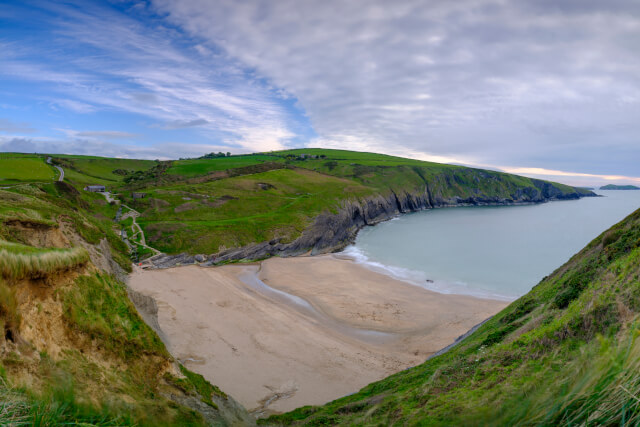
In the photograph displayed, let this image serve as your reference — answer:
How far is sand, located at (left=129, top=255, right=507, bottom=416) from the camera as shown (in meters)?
17.6

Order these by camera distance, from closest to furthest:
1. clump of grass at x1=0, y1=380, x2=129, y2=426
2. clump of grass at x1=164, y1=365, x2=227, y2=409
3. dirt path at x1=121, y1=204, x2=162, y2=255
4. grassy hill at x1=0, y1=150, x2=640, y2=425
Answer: grassy hill at x1=0, y1=150, x2=640, y2=425 < clump of grass at x1=0, y1=380, x2=129, y2=426 < clump of grass at x1=164, y1=365, x2=227, y2=409 < dirt path at x1=121, y1=204, x2=162, y2=255

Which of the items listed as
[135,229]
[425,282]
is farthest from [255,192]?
[425,282]

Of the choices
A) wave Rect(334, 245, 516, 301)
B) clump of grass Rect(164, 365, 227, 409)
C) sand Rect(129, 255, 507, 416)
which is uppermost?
clump of grass Rect(164, 365, 227, 409)

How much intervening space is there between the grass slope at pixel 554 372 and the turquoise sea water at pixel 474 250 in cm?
2570

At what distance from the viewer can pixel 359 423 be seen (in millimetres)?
7570

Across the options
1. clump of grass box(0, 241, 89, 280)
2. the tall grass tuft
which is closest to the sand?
clump of grass box(0, 241, 89, 280)

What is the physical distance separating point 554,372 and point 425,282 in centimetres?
3631

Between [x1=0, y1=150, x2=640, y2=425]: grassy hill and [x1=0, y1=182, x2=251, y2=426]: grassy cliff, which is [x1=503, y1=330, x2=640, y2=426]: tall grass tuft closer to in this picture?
[x1=0, y1=150, x2=640, y2=425]: grassy hill

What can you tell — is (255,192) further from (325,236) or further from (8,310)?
(8,310)

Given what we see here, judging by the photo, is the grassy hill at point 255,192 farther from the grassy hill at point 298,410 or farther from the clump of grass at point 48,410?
the clump of grass at point 48,410

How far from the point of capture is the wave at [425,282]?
3522cm

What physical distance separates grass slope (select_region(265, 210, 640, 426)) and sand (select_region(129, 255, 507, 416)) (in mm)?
5112

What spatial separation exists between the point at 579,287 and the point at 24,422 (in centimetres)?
1576

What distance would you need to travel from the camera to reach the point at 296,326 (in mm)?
24672
